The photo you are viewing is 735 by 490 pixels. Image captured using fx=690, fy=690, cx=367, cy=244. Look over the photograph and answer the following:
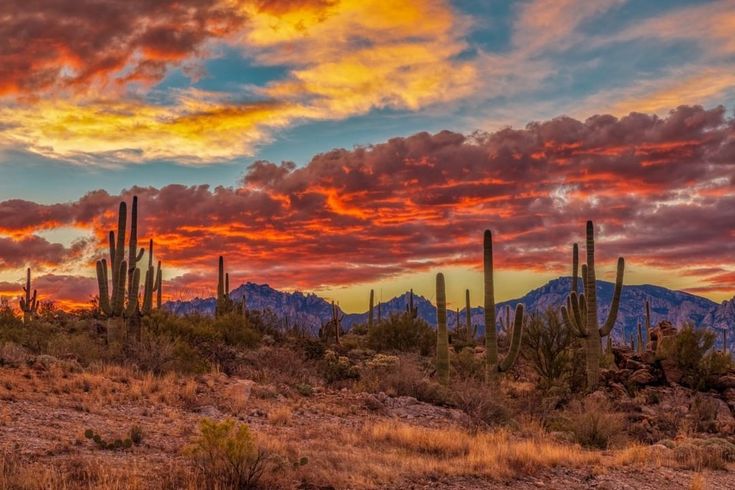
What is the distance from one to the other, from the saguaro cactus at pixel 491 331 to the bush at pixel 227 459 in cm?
1689

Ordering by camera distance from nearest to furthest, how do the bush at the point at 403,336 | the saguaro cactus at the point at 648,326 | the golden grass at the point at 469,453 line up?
the golden grass at the point at 469,453 → the saguaro cactus at the point at 648,326 → the bush at the point at 403,336

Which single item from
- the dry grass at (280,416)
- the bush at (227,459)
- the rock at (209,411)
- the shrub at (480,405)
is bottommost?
the shrub at (480,405)

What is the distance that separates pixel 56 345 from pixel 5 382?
7107 millimetres

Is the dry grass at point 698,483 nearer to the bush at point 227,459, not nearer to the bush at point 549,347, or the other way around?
the bush at point 227,459

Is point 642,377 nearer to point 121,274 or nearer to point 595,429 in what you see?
point 595,429

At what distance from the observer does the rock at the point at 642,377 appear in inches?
1098

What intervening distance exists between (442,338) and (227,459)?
711 inches

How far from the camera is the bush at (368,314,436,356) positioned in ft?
128

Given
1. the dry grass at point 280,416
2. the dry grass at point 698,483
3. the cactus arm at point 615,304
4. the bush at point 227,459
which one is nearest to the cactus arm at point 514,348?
the cactus arm at point 615,304

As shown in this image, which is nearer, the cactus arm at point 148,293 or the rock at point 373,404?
the rock at point 373,404

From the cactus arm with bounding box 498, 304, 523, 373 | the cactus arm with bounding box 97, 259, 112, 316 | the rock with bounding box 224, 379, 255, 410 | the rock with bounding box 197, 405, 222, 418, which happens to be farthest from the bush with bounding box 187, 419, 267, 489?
the cactus arm with bounding box 97, 259, 112, 316

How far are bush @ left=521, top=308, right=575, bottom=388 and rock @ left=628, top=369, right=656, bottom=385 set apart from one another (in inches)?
99.0

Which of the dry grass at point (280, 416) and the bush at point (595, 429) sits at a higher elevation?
the dry grass at point (280, 416)

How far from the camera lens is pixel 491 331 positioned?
2730 cm
